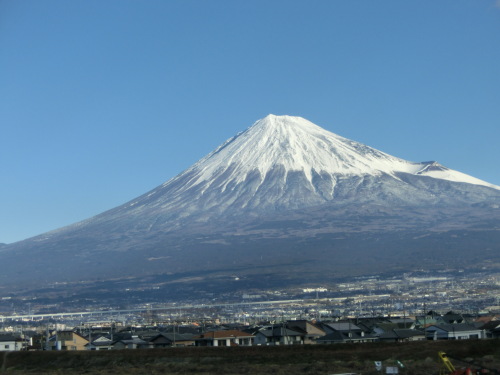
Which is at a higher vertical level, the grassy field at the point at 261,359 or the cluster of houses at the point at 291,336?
the cluster of houses at the point at 291,336

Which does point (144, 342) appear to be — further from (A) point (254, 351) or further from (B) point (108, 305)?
(B) point (108, 305)

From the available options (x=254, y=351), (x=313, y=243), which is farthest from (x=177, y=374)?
(x=313, y=243)

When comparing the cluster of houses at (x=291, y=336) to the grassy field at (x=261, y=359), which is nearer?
the grassy field at (x=261, y=359)

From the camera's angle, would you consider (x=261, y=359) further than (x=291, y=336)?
No

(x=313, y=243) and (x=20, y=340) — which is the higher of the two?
(x=313, y=243)

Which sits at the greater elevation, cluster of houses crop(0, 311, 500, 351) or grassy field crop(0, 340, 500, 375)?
cluster of houses crop(0, 311, 500, 351)

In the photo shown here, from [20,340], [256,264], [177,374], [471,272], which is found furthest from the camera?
[256,264]

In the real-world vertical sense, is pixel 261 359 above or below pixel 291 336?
below

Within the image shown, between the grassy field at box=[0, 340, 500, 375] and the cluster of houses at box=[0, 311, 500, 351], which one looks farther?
the cluster of houses at box=[0, 311, 500, 351]
